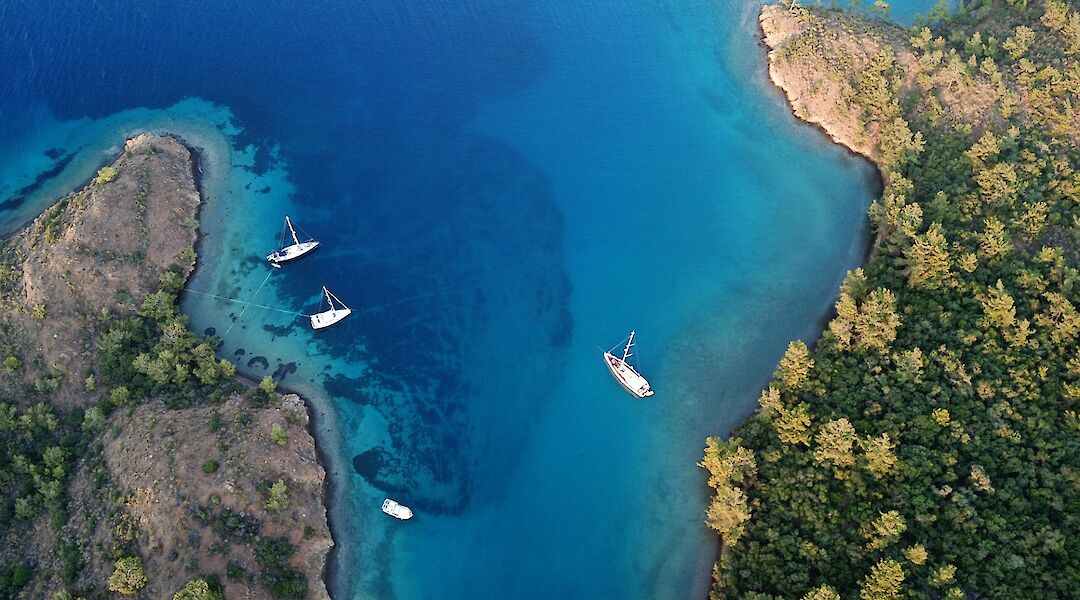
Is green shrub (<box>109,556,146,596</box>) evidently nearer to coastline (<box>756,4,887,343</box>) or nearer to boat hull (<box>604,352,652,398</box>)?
boat hull (<box>604,352,652,398</box>)

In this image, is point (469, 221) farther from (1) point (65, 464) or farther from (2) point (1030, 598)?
(2) point (1030, 598)

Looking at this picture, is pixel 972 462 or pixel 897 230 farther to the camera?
pixel 897 230

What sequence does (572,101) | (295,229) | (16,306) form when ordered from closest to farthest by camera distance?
(16,306) → (295,229) → (572,101)

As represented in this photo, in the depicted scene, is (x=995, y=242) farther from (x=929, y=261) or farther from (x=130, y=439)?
(x=130, y=439)

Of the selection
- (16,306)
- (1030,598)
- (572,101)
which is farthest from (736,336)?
(16,306)

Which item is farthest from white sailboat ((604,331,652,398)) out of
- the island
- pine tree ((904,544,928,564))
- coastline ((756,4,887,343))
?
the island

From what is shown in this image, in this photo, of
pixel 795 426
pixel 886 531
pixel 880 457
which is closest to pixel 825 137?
pixel 795 426
